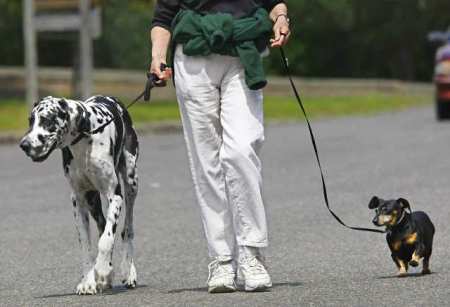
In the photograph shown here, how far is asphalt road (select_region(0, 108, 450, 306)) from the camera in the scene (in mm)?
7426

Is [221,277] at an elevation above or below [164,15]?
below

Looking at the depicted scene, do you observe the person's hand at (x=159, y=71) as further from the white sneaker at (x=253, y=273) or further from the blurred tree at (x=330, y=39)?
the blurred tree at (x=330, y=39)

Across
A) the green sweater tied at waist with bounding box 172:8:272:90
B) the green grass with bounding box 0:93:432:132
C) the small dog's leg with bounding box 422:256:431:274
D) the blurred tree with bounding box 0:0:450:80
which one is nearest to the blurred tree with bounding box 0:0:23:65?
the blurred tree with bounding box 0:0:450:80

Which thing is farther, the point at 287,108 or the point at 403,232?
the point at 287,108

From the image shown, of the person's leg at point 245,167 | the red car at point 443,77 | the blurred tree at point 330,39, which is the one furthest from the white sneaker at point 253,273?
the blurred tree at point 330,39

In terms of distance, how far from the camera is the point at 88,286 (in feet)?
25.2

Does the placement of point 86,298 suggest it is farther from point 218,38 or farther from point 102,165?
point 218,38

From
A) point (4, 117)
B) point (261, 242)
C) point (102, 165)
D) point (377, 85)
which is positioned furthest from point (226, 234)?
point (377, 85)

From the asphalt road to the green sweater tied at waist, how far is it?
1.15m

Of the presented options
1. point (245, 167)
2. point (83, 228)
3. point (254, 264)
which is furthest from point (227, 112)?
point (83, 228)

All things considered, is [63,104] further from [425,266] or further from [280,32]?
[425,266]

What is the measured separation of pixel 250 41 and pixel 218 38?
7.0 inches

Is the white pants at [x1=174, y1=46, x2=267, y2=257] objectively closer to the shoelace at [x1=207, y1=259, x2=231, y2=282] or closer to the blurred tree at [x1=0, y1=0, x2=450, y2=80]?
the shoelace at [x1=207, y1=259, x2=231, y2=282]

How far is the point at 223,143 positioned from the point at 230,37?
54cm
